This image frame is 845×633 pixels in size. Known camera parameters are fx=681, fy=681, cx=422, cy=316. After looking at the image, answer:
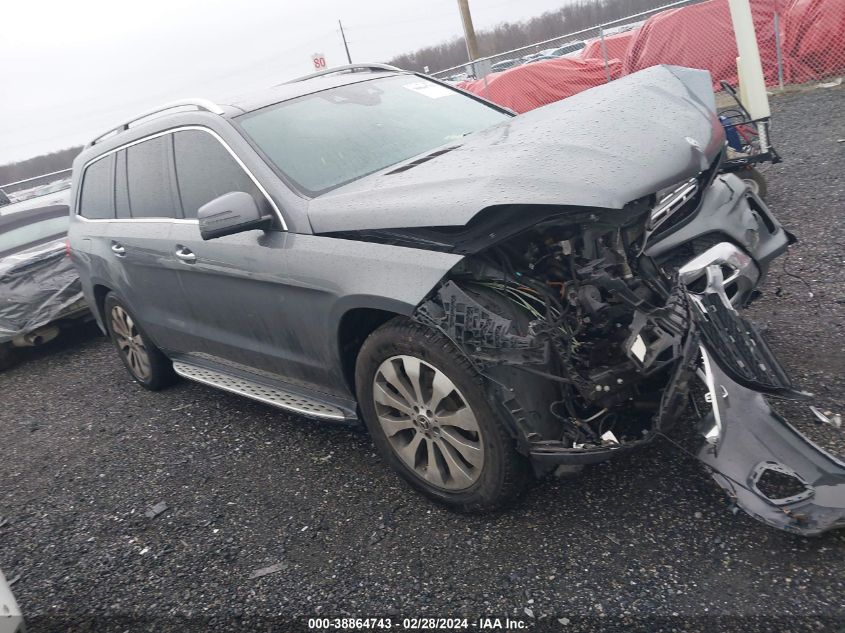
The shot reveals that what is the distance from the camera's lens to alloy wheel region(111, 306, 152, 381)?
16.4 feet

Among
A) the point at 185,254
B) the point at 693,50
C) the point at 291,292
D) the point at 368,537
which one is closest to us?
the point at 368,537

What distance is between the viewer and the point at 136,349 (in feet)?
16.7

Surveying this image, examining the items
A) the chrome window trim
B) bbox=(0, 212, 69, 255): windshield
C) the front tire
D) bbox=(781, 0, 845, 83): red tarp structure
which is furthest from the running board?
bbox=(781, 0, 845, 83): red tarp structure

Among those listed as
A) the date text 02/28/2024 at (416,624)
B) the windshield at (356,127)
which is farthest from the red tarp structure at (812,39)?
the date text 02/28/2024 at (416,624)

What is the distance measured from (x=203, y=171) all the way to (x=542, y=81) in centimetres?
1147

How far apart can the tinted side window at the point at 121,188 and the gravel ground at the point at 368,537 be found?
1419 mm

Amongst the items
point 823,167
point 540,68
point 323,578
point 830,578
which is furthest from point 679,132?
point 540,68

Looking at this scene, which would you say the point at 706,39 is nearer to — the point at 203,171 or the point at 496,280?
the point at 203,171

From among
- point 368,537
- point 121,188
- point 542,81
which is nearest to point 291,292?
point 368,537

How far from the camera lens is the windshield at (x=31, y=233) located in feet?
24.6

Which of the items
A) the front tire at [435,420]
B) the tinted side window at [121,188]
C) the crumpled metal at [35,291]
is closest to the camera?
the front tire at [435,420]

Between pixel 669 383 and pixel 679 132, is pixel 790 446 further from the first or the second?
pixel 679 132

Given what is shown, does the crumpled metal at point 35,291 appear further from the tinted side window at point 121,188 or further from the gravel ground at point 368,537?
the tinted side window at point 121,188

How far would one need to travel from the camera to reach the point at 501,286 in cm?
263
